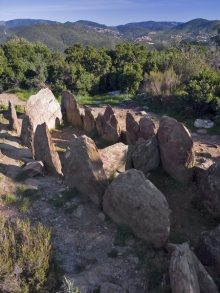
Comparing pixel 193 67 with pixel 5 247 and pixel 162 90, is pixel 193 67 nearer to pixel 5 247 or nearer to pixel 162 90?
pixel 162 90

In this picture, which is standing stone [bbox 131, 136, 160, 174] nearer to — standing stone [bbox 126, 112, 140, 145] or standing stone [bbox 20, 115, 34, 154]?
standing stone [bbox 126, 112, 140, 145]

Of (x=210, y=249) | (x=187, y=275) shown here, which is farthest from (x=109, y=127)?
(x=187, y=275)

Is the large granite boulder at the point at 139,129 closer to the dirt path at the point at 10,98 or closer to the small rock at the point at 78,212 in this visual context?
the small rock at the point at 78,212

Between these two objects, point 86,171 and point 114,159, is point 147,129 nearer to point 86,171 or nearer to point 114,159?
point 114,159

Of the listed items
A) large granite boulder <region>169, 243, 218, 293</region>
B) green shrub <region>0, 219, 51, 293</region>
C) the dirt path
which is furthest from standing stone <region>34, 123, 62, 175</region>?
the dirt path

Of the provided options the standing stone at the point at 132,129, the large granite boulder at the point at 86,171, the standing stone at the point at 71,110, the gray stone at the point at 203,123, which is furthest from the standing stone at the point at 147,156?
the standing stone at the point at 71,110

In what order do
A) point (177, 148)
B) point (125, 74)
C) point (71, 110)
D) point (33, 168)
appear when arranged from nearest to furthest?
point (177, 148), point (33, 168), point (71, 110), point (125, 74)

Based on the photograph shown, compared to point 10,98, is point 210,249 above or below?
below
